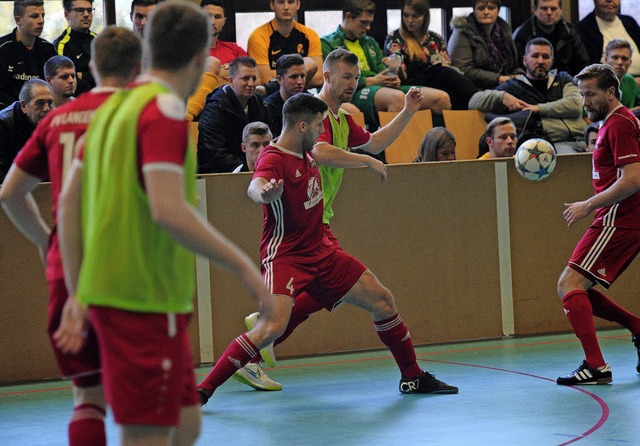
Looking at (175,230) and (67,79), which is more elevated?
(67,79)

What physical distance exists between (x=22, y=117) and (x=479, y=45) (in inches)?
204

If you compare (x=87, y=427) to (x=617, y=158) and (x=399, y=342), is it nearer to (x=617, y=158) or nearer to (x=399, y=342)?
(x=399, y=342)


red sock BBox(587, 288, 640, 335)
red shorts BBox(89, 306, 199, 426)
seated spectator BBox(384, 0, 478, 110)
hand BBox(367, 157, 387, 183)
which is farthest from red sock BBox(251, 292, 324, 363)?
seated spectator BBox(384, 0, 478, 110)

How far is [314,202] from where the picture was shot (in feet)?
20.7

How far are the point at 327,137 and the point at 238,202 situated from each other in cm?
144

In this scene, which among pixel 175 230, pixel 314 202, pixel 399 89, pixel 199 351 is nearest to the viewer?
pixel 175 230

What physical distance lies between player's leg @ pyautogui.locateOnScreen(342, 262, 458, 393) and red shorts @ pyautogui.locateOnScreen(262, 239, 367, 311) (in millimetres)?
60

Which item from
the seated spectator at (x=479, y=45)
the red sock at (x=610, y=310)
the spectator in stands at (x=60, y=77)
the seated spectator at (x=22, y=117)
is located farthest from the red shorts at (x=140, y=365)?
the seated spectator at (x=479, y=45)

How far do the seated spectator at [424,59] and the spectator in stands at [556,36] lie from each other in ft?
3.47

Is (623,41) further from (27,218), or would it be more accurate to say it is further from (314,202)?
(27,218)

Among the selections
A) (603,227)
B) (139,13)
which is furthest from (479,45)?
(603,227)

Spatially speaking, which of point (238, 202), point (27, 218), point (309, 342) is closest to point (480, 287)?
point (309, 342)

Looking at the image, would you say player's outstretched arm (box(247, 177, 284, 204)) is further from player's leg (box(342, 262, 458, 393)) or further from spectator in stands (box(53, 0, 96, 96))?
spectator in stands (box(53, 0, 96, 96))

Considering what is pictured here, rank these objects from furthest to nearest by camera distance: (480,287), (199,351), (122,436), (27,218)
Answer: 1. (480,287)
2. (199,351)
3. (27,218)
4. (122,436)
